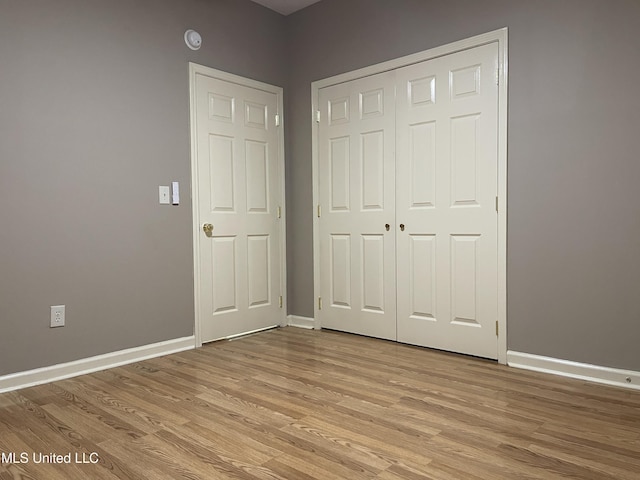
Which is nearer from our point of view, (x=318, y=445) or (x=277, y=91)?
(x=318, y=445)

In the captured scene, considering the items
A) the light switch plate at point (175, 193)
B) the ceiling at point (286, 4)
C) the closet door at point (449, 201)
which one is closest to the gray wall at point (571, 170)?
the closet door at point (449, 201)

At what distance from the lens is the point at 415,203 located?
3.46 m

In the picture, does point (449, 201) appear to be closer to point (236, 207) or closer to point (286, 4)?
point (236, 207)

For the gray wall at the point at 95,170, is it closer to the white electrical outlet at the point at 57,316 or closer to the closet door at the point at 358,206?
the white electrical outlet at the point at 57,316

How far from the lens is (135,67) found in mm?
3209

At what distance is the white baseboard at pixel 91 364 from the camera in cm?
267

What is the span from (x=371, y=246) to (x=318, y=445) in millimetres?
2024

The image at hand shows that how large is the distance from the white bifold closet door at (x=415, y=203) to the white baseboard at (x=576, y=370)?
0.18 m

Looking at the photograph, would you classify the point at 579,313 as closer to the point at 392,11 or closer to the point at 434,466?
the point at 434,466

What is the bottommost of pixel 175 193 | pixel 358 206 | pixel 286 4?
pixel 358 206

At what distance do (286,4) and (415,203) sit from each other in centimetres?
208

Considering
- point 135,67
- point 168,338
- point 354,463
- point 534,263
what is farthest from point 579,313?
point 135,67

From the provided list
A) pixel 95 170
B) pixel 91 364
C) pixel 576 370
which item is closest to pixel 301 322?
pixel 91 364

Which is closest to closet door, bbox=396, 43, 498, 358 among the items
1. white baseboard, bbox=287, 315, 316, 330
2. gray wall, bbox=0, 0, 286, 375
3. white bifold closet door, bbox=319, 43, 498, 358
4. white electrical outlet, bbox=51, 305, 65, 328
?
white bifold closet door, bbox=319, 43, 498, 358
